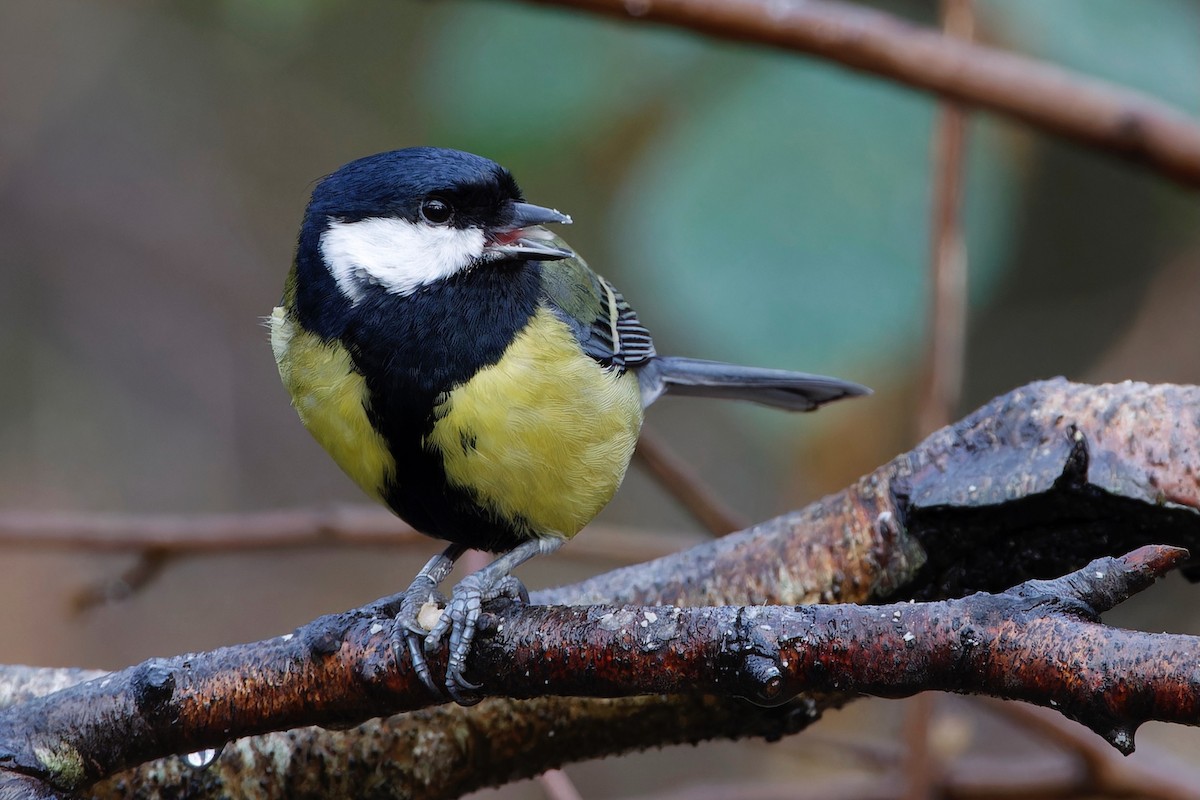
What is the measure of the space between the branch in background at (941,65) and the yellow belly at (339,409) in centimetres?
87

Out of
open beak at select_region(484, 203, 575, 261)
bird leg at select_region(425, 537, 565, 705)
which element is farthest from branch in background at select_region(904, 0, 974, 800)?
bird leg at select_region(425, 537, 565, 705)

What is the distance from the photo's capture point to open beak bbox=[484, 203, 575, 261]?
6.77 feet

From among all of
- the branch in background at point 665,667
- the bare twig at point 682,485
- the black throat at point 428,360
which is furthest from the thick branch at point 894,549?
the bare twig at point 682,485

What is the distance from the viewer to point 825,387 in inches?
97.7

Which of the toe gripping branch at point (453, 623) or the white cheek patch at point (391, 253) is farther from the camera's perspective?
the white cheek patch at point (391, 253)

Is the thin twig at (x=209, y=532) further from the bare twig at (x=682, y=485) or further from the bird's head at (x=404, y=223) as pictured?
the bird's head at (x=404, y=223)

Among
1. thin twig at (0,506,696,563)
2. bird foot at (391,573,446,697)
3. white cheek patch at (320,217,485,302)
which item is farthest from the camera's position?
thin twig at (0,506,696,563)

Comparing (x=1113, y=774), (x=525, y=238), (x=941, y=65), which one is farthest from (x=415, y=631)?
(x=941, y=65)

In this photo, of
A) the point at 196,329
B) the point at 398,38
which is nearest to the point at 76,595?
the point at 196,329

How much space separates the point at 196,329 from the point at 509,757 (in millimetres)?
4023

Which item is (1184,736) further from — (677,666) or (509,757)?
(677,666)

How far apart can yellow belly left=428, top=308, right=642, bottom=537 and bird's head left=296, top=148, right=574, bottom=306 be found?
0.60 feet

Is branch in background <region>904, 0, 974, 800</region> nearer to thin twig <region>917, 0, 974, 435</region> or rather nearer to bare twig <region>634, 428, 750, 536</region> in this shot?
thin twig <region>917, 0, 974, 435</region>

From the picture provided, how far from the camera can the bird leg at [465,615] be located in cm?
152
